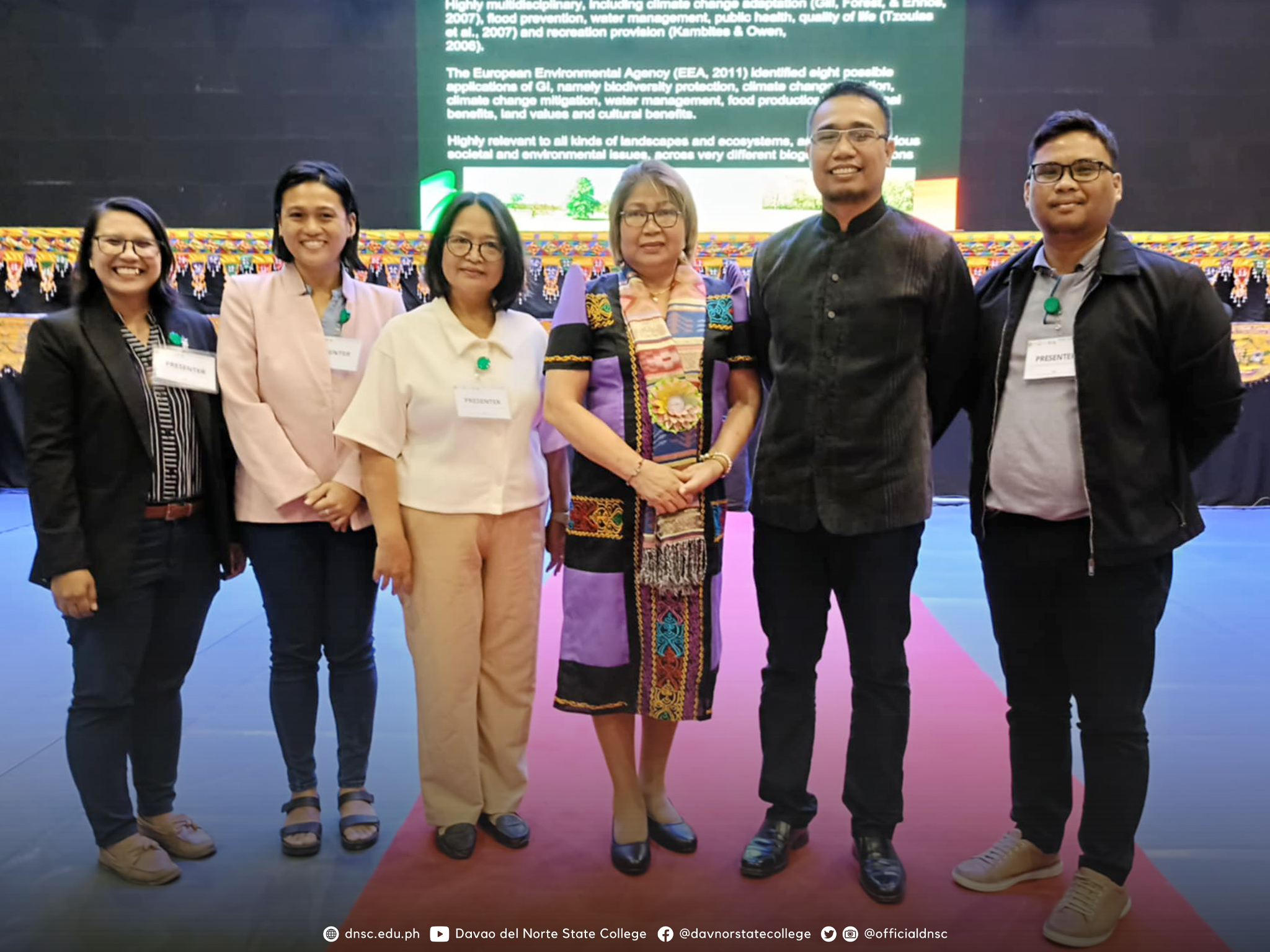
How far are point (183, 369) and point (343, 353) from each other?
0.34m

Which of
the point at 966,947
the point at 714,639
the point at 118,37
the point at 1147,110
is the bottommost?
the point at 966,947

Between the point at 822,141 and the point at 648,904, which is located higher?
the point at 822,141

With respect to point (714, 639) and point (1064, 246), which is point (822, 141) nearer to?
point (1064, 246)

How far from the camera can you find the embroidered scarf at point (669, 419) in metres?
1.81

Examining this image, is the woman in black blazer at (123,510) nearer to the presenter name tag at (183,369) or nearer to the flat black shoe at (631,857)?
the presenter name tag at (183,369)

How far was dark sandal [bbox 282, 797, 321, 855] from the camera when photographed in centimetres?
195

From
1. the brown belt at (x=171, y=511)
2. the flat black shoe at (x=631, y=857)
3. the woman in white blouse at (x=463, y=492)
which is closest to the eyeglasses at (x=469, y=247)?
the woman in white blouse at (x=463, y=492)

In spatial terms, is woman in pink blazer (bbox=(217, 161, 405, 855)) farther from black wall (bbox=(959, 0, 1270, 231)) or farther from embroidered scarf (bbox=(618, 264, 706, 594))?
black wall (bbox=(959, 0, 1270, 231))

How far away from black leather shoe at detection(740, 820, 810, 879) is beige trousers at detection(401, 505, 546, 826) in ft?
1.90

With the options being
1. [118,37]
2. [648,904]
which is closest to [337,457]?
[648,904]

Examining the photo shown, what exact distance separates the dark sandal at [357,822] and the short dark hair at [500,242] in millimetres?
1230

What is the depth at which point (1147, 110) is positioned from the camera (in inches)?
226

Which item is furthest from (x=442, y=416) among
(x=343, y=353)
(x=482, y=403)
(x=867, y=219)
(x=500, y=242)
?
(x=867, y=219)

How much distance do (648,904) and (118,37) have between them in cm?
681
